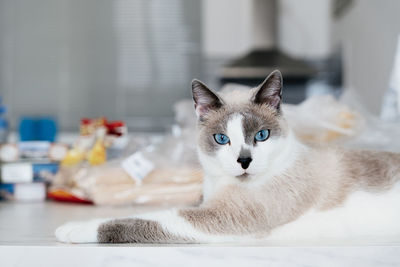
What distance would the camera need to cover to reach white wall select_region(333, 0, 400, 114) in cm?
193

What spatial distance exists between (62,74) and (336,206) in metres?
3.25

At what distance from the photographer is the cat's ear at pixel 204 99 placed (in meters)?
0.98

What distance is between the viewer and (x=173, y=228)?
0.89 meters

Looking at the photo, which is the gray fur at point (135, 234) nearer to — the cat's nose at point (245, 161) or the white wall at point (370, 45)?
the cat's nose at point (245, 161)

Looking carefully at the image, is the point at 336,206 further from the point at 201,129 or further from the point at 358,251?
the point at 201,129

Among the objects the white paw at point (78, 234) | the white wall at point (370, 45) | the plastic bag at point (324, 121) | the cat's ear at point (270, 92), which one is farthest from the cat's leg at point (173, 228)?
the white wall at point (370, 45)

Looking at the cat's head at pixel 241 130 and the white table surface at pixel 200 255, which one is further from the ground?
the cat's head at pixel 241 130

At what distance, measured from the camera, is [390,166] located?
105cm

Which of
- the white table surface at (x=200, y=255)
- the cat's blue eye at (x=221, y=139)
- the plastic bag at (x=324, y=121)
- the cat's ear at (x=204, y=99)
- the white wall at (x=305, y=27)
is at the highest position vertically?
the white wall at (x=305, y=27)

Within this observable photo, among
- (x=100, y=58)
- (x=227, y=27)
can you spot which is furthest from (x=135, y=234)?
(x=100, y=58)

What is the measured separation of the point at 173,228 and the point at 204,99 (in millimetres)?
307

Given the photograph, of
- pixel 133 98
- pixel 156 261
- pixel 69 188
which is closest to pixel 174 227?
pixel 156 261

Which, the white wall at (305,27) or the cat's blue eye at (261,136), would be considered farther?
the white wall at (305,27)

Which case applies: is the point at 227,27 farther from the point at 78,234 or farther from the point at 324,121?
the point at 78,234
